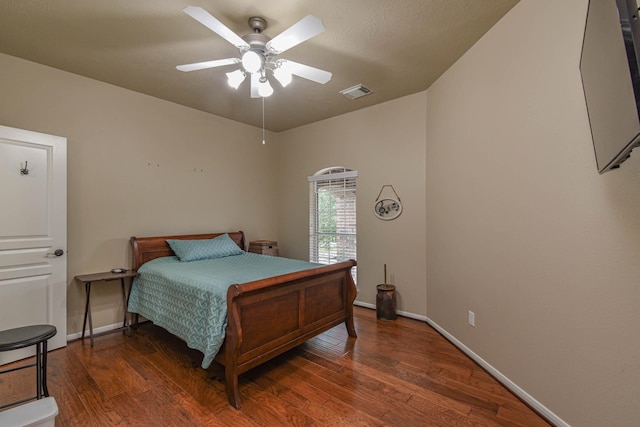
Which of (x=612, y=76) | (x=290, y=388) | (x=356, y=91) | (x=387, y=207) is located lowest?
(x=290, y=388)

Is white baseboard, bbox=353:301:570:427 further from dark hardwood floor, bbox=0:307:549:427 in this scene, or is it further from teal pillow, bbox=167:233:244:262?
teal pillow, bbox=167:233:244:262

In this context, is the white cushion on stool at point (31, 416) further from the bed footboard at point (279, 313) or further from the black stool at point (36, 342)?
the bed footboard at point (279, 313)

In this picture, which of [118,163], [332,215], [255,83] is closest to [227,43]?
[255,83]

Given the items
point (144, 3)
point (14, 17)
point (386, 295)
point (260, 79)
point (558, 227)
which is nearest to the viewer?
point (558, 227)

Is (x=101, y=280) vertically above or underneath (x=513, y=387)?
above

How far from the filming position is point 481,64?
2449mm

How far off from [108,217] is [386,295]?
137 inches

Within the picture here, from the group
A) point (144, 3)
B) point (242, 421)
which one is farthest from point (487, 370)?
point (144, 3)

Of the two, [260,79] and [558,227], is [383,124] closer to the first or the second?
[260,79]

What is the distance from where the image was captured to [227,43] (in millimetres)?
2500

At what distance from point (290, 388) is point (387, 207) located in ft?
8.19

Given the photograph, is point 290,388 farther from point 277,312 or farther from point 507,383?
point 507,383

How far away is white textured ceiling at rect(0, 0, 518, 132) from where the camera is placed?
2059 mm

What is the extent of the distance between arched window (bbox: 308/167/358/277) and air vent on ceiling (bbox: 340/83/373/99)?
1.09 m
